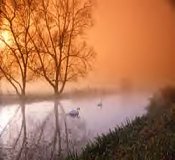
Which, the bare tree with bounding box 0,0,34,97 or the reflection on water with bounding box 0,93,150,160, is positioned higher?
the bare tree with bounding box 0,0,34,97

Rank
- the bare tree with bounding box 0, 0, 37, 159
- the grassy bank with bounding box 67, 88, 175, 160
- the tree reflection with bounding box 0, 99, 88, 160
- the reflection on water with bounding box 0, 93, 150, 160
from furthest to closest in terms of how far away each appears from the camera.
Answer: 1. the bare tree with bounding box 0, 0, 37, 159
2. the reflection on water with bounding box 0, 93, 150, 160
3. the tree reflection with bounding box 0, 99, 88, 160
4. the grassy bank with bounding box 67, 88, 175, 160

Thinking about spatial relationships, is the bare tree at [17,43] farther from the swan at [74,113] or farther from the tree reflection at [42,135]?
the swan at [74,113]

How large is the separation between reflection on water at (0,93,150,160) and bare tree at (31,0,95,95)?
8.0 inches

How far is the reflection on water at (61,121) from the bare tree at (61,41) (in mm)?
203

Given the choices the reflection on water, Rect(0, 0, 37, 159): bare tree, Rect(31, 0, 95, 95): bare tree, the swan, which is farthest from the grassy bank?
Rect(0, 0, 37, 159): bare tree

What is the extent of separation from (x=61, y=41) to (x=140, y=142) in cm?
147

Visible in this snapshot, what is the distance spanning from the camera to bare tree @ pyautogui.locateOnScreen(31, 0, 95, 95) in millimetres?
4168

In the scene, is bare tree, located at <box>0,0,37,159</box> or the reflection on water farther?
bare tree, located at <box>0,0,37,159</box>

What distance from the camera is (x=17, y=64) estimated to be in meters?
4.18

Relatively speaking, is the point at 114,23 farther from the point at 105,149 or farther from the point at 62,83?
the point at 105,149

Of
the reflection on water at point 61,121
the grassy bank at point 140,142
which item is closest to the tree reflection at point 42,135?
the reflection on water at point 61,121

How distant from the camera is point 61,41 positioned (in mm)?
4207

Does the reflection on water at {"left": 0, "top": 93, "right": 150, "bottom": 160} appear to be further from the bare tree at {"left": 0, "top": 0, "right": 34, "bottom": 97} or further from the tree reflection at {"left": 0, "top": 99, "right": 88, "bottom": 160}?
the bare tree at {"left": 0, "top": 0, "right": 34, "bottom": 97}

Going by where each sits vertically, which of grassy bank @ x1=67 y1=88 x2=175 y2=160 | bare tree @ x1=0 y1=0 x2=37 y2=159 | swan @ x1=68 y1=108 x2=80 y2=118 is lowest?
grassy bank @ x1=67 y1=88 x2=175 y2=160
